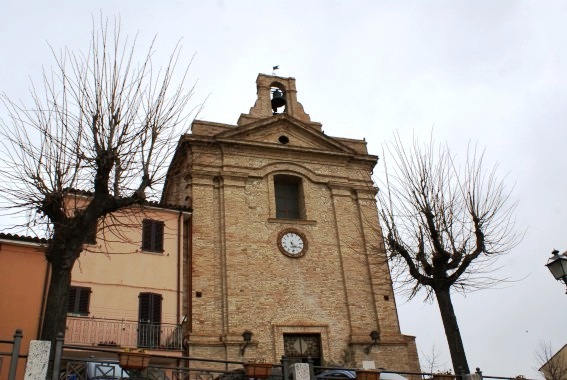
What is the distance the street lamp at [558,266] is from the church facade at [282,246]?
5.78 metres

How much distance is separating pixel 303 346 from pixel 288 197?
5.82 metres

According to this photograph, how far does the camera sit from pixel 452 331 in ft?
41.1

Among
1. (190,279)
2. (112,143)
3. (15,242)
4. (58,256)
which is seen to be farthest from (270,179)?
(58,256)

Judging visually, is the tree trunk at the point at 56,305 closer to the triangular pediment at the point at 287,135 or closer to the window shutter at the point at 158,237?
the window shutter at the point at 158,237

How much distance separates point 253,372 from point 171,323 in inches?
273

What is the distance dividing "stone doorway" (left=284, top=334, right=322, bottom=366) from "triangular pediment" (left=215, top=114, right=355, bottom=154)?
290 inches

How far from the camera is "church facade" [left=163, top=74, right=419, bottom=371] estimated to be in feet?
57.3

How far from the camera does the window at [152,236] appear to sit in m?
17.2

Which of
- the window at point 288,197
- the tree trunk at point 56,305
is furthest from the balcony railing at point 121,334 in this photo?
the window at point 288,197

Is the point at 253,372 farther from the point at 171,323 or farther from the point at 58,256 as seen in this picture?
the point at 171,323

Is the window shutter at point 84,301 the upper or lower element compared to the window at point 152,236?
lower

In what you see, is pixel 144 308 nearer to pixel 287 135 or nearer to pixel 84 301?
pixel 84 301

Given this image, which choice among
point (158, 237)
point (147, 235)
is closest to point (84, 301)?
point (147, 235)

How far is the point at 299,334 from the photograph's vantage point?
17906 mm
